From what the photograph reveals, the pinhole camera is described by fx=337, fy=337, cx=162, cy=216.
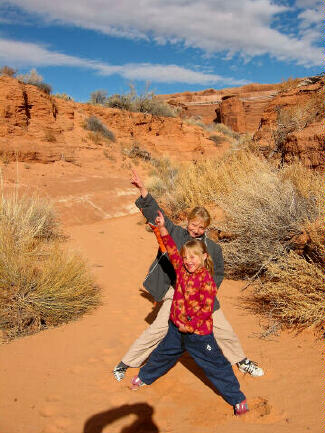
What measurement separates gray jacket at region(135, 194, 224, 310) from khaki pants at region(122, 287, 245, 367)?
163 millimetres

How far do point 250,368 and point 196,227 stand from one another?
119 cm

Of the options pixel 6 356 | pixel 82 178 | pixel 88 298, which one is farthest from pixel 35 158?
pixel 6 356

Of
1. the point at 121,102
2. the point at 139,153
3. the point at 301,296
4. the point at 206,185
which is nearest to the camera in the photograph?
the point at 301,296

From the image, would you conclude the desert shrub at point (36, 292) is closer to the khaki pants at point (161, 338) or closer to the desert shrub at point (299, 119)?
the khaki pants at point (161, 338)

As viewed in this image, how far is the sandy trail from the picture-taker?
7.00 ft

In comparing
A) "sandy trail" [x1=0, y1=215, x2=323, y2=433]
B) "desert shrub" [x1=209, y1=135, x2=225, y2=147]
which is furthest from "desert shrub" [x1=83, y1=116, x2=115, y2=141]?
"sandy trail" [x1=0, y1=215, x2=323, y2=433]

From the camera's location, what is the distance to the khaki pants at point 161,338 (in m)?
2.53

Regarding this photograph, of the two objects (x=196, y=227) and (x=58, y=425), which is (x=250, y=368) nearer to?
(x=196, y=227)

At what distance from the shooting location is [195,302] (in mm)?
2254

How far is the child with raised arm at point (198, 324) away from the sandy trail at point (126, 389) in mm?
204

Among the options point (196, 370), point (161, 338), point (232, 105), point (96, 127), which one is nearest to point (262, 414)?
point (196, 370)

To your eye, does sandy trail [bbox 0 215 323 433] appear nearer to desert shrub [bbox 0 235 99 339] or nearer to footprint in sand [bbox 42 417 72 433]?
footprint in sand [bbox 42 417 72 433]

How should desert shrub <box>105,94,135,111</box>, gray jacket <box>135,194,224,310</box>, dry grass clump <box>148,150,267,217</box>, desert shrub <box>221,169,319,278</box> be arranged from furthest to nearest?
desert shrub <box>105,94,135,111</box> < dry grass clump <box>148,150,267,217</box> < desert shrub <box>221,169,319,278</box> < gray jacket <box>135,194,224,310</box>

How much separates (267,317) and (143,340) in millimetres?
1668
